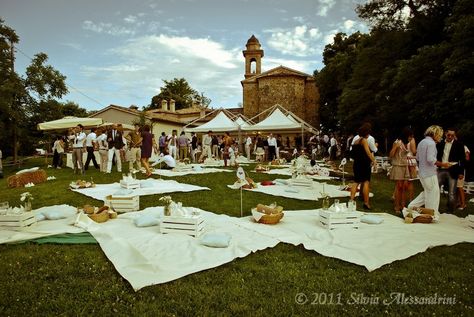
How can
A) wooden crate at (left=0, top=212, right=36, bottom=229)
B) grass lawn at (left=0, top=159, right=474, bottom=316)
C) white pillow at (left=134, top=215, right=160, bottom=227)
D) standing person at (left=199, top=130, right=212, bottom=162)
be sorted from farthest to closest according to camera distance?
standing person at (left=199, top=130, right=212, bottom=162), white pillow at (left=134, top=215, right=160, bottom=227), wooden crate at (left=0, top=212, right=36, bottom=229), grass lawn at (left=0, top=159, right=474, bottom=316)

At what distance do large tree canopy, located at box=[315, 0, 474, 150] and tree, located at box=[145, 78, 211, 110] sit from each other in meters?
39.1

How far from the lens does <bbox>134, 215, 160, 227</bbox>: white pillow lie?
581 cm

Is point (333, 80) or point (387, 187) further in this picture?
point (333, 80)

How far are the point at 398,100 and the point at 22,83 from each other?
22.1 metres

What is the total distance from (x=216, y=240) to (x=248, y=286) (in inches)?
50.8

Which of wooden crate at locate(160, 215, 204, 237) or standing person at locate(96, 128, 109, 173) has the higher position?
standing person at locate(96, 128, 109, 173)

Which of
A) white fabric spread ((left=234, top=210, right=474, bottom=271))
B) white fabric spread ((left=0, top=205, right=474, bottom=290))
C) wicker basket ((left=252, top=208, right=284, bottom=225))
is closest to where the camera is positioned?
white fabric spread ((left=0, top=205, right=474, bottom=290))

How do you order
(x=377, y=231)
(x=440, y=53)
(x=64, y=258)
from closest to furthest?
(x=64, y=258), (x=377, y=231), (x=440, y=53)

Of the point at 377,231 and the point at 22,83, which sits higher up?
the point at 22,83

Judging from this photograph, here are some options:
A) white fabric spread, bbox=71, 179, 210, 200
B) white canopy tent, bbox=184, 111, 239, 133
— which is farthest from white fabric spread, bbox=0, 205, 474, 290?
white canopy tent, bbox=184, 111, 239, 133

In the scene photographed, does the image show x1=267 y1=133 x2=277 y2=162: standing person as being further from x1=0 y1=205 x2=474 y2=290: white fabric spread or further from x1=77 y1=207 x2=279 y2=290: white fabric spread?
x1=77 y1=207 x2=279 y2=290: white fabric spread

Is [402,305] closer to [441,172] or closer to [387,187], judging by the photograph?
[441,172]

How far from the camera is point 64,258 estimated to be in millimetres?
4430

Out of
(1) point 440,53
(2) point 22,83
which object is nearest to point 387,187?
(1) point 440,53
